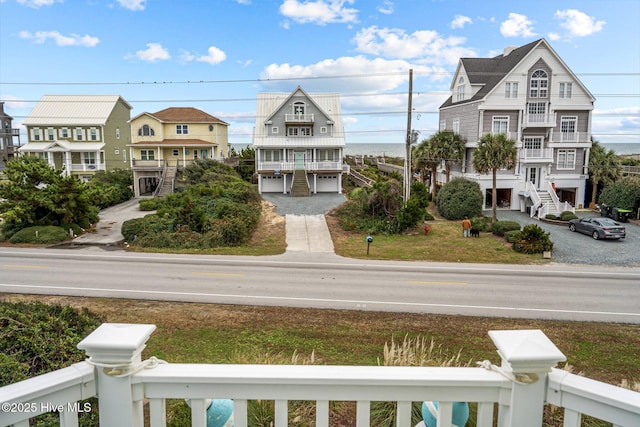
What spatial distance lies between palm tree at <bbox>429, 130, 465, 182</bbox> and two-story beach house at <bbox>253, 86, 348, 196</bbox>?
9.22 meters

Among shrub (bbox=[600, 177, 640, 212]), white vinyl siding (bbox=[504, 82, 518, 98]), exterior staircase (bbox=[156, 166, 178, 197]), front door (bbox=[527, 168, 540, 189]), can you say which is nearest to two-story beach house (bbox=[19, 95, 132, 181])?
exterior staircase (bbox=[156, 166, 178, 197])

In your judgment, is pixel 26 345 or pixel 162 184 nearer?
pixel 26 345

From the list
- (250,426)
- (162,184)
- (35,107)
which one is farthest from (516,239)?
(35,107)

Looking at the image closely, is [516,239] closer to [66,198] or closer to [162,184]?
[66,198]

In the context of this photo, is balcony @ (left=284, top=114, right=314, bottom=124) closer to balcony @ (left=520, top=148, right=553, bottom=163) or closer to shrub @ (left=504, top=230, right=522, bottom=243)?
balcony @ (left=520, top=148, right=553, bottom=163)

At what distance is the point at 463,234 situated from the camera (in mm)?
29141

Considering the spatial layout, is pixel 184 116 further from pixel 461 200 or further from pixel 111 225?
pixel 461 200

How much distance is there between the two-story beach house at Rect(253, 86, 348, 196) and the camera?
4416 cm

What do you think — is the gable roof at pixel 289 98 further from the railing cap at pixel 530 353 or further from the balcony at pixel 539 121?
the railing cap at pixel 530 353

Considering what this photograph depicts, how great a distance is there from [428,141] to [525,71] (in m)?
9.43

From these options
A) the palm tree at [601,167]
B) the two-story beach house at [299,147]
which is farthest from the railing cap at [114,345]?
the palm tree at [601,167]

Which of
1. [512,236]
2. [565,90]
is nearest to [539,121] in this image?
[565,90]

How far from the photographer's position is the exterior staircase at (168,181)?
44688 millimetres

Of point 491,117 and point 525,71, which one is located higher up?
point 525,71
